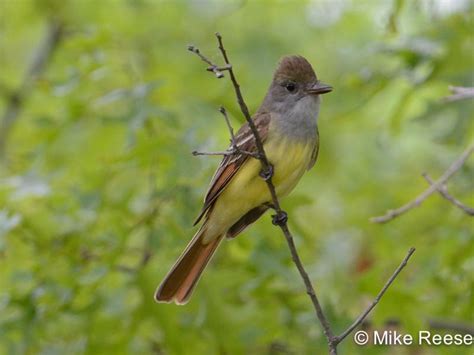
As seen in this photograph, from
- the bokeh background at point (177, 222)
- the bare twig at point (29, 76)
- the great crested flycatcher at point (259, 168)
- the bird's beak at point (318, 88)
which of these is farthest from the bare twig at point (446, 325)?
the bare twig at point (29, 76)

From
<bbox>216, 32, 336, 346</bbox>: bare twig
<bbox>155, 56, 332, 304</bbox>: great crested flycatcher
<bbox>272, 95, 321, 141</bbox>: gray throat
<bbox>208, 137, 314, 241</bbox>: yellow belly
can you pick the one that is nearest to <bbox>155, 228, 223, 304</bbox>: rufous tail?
<bbox>155, 56, 332, 304</bbox>: great crested flycatcher

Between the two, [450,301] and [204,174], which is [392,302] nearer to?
[450,301]

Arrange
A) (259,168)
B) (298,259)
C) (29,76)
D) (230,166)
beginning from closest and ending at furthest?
(298,259) → (259,168) → (230,166) → (29,76)

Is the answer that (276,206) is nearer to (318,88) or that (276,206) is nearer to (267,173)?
(267,173)

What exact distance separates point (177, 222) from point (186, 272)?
1.35 ft

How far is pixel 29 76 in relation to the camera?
7.51m

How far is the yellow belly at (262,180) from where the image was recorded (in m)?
4.39

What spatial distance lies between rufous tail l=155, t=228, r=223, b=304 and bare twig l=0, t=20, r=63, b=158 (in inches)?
109

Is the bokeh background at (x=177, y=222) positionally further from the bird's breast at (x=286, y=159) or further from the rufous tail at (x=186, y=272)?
the bird's breast at (x=286, y=159)

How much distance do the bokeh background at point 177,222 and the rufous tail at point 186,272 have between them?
0.20 metres

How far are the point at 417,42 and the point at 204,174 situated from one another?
1.61m

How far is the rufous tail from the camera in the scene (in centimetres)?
456

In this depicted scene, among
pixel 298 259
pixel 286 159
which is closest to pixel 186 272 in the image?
pixel 286 159

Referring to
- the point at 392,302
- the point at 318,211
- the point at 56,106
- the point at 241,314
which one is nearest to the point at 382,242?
the point at 392,302
